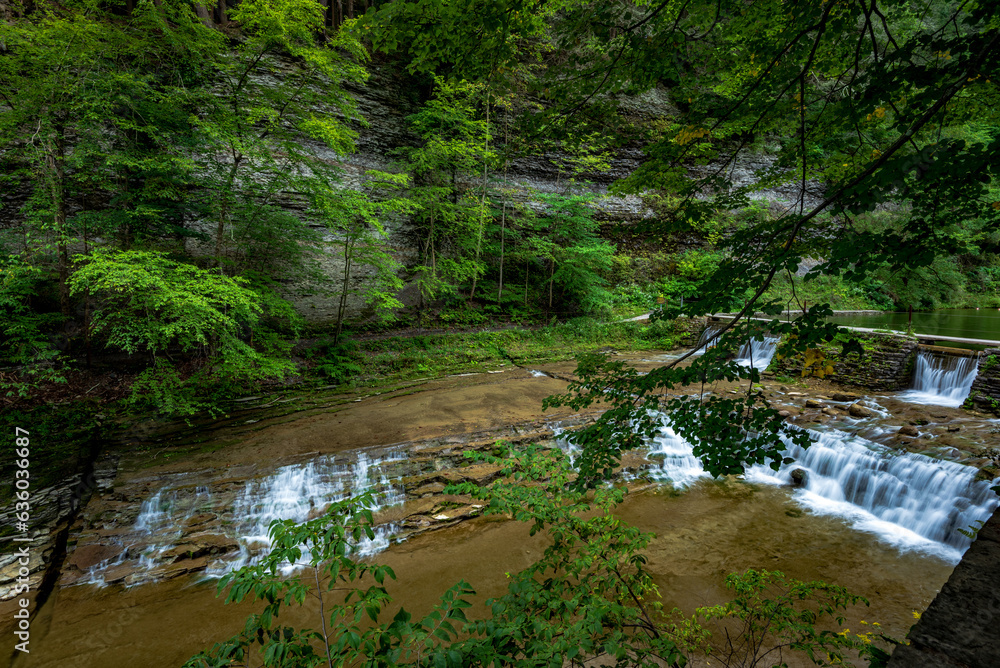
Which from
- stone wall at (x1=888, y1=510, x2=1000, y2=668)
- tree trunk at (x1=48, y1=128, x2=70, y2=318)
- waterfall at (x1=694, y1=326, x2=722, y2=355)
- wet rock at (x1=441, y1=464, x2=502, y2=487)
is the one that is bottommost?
wet rock at (x1=441, y1=464, x2=502, y2=487)

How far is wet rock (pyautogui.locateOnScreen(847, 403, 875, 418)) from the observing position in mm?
6699

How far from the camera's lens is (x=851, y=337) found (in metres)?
1.71

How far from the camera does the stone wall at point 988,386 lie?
6484 millimetres

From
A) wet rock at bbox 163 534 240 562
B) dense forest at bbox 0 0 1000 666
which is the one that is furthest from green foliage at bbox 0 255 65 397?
wet rock at bbox 163 534 240 562

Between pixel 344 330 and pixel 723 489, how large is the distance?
34.2 feet

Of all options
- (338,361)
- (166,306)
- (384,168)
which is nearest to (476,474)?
(338,361)

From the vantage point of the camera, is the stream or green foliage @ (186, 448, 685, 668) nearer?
green foliage @ (186, 448, 685, 668)

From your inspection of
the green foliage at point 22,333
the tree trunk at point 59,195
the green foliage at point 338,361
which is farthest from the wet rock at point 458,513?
the tree trunk at point 59,195

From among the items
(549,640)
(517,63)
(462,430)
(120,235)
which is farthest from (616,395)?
(120,235)

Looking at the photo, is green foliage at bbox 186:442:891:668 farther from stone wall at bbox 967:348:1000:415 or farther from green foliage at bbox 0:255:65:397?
green foliage at bbox 0:255:65:397

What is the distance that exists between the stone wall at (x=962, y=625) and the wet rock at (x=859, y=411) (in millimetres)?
7228

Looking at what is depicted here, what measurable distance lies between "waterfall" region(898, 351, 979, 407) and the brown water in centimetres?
486

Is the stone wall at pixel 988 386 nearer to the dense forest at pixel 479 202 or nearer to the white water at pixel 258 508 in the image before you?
A: the dense forest at pixel 479 202

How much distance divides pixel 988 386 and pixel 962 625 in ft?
29.8
